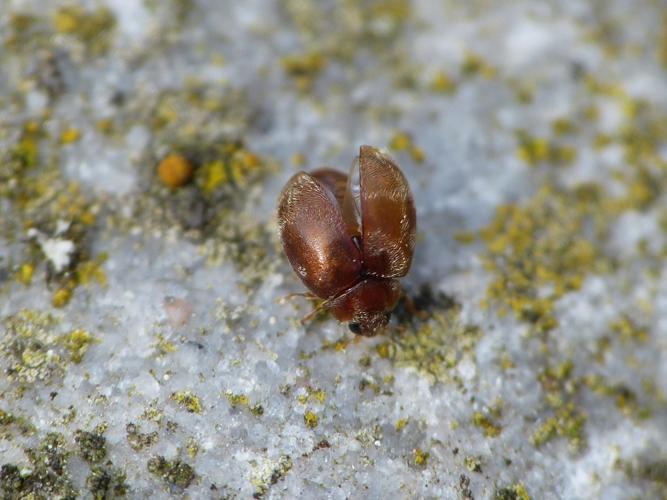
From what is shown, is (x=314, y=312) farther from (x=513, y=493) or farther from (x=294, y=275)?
(x=513, y=493)

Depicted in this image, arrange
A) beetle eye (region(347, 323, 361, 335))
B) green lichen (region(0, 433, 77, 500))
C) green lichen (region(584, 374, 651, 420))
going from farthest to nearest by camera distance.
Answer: green lichen (region(584, 374, 651, 420)) → beetle eye (region(347, 323, 361, 335)) → green lichen (region(0, 433, 77, 500))

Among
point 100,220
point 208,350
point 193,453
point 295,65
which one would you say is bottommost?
point 193,453

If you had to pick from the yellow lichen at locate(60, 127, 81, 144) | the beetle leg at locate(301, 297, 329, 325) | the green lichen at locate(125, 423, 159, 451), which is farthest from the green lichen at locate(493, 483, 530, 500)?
the yellow lichen at locate(60, 127, 81, 144)

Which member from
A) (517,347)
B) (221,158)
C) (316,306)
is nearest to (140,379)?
(316,306)

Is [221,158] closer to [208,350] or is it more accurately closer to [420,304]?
[208,350]

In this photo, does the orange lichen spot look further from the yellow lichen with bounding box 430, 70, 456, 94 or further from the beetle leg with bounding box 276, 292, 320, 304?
the yellow lichen with bounding box 430, 70, 456, 94
